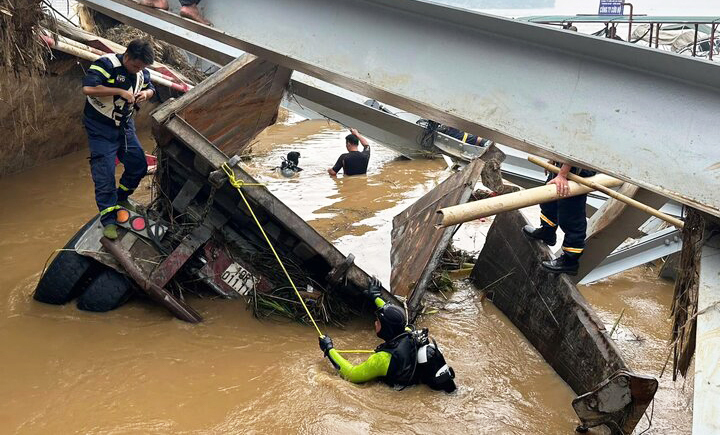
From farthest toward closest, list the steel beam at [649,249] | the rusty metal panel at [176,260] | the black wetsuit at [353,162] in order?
the black wetsuit at [353,162] < the steel beam at [649,249] < the rusty metal panel at [176,260]

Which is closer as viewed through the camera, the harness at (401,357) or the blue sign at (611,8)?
the harness at (401,357)

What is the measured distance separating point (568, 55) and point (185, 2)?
2.09 meters

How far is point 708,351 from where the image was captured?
2.36 m

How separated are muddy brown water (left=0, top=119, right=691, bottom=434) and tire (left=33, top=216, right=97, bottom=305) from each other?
0.11 metres

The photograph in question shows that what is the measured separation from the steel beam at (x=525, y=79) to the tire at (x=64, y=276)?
2565 mm

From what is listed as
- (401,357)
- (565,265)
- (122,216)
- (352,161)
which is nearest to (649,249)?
(565,265)

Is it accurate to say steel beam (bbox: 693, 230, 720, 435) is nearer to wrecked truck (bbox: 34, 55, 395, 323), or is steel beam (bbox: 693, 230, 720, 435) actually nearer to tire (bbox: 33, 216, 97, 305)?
wrecked truck (bbox: 34, 55, 395, 323)

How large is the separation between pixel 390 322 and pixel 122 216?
2329 millimetres

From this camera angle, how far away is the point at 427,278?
516 cm

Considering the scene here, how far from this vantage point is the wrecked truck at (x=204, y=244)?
4.94m

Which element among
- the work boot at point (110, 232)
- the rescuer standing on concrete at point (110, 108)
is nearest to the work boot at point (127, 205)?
the rescuer standing on concrete at point (110, 108)

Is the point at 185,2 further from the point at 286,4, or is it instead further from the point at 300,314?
the point at 300,314

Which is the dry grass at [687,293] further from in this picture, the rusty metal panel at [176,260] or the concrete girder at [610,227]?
the rusty metal panel at [176,260]

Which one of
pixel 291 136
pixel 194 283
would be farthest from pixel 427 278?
pixel 291 136
